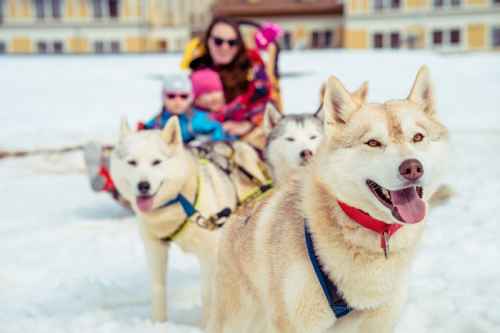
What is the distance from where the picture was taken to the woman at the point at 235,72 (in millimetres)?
5078

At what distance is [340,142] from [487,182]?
550cm

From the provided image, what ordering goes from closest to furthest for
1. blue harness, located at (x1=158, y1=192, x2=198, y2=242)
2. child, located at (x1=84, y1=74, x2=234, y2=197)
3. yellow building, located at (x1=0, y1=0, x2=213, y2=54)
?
blue harness, located at (x1=158, y1=192, x2=198, y2=242) < child, located at (x1=84, y1=74, x2=234, y2=197) < yellow building, located at (x1=0, y1=0, x2=213, y2=54)

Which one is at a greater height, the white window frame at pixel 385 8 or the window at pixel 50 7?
the window at pixel 50 7

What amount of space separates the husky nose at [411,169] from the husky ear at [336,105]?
299 millimetres

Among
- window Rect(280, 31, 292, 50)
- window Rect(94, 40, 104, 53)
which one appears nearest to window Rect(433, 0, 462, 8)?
window Rect(280, 31, 292, 50)

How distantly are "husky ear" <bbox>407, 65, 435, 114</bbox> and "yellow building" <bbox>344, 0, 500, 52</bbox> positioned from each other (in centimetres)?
3354

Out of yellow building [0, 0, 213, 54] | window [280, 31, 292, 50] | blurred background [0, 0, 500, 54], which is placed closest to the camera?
blurred background [0, 0, 500, 54]

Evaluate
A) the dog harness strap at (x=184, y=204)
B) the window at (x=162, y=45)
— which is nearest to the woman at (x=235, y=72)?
the dog harness strap at (x=184, y=204)

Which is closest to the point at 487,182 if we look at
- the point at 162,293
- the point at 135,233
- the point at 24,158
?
the point at 135,233

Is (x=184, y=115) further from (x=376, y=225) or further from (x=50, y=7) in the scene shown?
(x=50, y=7)

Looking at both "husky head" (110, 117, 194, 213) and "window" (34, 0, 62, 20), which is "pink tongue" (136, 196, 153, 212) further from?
"window" (34, 0, 62, 20)

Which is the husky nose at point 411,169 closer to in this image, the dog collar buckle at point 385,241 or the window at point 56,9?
the dog collar buckle at point 385,241

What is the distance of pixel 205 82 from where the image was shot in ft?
15.8

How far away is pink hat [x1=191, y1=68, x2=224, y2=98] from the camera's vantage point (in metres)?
4.83
